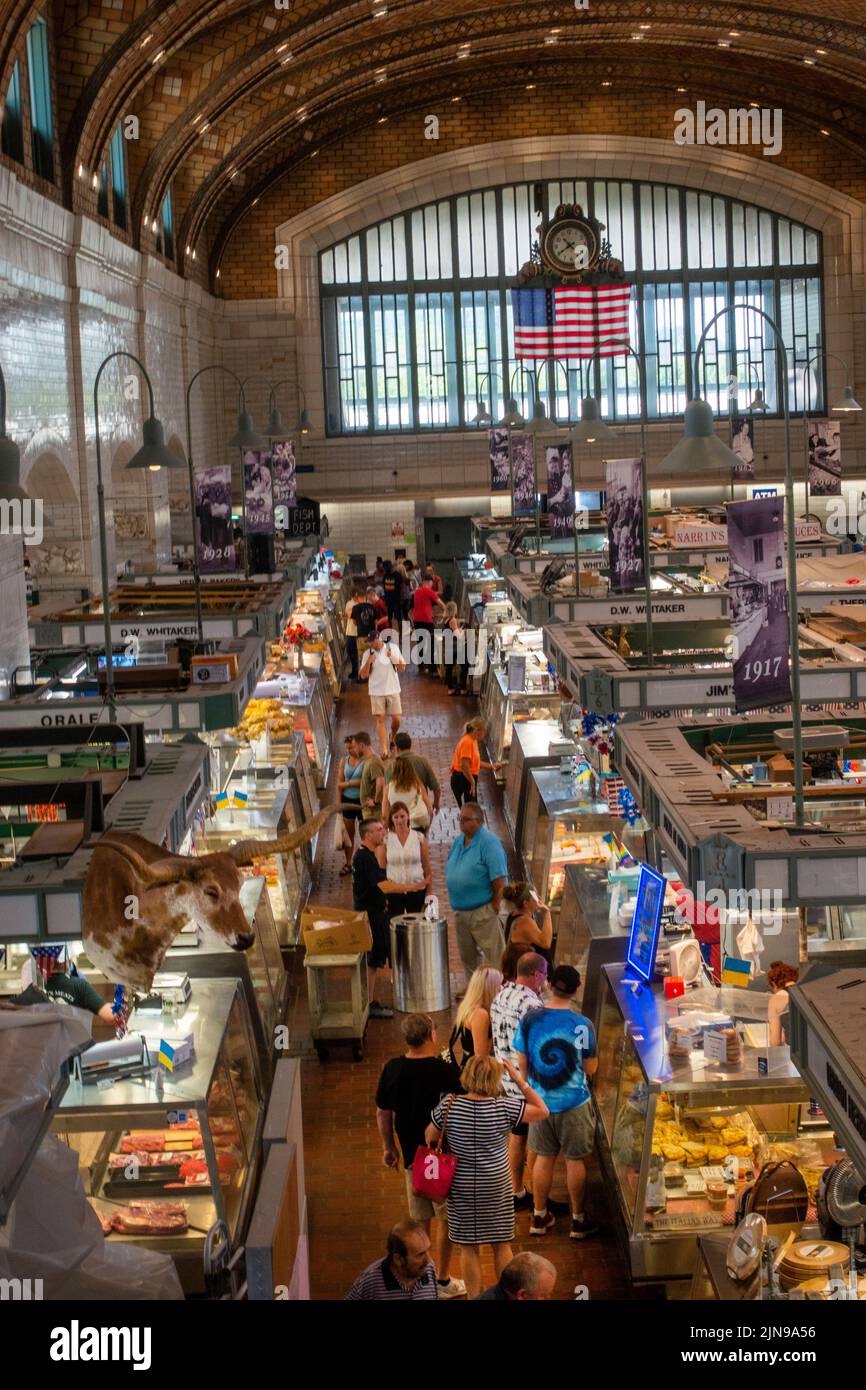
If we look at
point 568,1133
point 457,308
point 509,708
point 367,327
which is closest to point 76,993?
point 568,1133

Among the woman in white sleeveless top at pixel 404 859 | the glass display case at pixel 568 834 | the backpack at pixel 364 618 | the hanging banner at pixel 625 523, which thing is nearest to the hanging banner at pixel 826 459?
the backpack at pixel 364 618

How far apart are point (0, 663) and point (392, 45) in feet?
52.5

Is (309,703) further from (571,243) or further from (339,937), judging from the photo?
(571,243)

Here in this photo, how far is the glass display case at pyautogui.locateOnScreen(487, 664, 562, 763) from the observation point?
15117 mm

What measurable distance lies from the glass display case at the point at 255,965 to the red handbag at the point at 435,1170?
4.25ft

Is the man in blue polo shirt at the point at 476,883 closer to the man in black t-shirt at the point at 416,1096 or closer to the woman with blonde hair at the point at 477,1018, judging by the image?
the woman with blonde hair at the point at 477,1018

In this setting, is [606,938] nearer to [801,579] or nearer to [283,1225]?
[283,1225]

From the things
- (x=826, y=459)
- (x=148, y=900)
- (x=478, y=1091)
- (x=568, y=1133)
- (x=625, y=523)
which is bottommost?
(x=568, y=1133)

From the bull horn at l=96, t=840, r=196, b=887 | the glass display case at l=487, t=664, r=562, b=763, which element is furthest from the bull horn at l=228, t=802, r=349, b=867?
the glass display case at l=487, t=664, r=562, b=763

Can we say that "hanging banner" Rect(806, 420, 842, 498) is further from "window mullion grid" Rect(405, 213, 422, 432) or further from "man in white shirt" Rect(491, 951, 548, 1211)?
"man in white shirt" Rect(491, 951, 548, 1211)

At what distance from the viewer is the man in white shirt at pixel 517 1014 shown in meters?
7.57

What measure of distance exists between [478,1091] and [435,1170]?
0.42m

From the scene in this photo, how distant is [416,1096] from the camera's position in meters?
6.86
